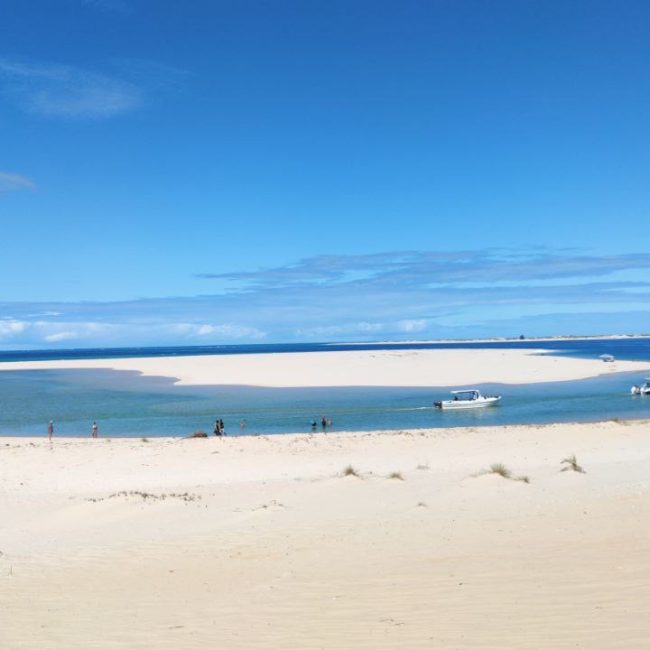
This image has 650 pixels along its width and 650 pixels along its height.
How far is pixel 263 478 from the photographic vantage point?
69.7 feet

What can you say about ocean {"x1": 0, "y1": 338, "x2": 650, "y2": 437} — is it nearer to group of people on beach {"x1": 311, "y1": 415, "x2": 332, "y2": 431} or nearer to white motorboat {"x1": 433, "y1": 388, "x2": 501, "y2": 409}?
group of people on beach {"x1": 311, "y1": 415, "x2": 332, "y2": 431}

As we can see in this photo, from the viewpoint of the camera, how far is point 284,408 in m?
44.5

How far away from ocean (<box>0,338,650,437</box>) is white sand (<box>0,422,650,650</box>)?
524 inches

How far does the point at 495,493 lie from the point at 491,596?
7.92 meters

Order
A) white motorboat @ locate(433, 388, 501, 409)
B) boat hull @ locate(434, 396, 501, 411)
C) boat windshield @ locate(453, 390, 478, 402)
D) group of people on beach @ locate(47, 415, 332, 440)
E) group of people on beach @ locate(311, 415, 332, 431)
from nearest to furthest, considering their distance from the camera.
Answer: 1. group of people on beach @ locate(47, 415, 332, 440)
2. group of people on beach @ locate(311, 415, 332, 431)
3. boat hull @ locate(434, 396, 501, 411)
4. white motorboat @ locate(433, 388, 501, 409)
5. boat windshield @ locate(453, 390, 478, 402)

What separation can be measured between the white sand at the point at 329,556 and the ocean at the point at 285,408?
1331cm

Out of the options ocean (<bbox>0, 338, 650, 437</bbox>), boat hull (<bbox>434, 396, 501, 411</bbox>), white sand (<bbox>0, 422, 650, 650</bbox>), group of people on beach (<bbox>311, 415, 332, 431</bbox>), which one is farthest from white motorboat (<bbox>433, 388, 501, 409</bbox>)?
white sand (<bbox>0, 422, 650, 650</bbox>)

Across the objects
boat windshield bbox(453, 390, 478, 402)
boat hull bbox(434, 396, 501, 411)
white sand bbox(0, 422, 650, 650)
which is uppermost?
boat windshield bbox(453, 390, 478, 402)

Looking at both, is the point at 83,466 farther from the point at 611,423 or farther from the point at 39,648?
the point at 611,423

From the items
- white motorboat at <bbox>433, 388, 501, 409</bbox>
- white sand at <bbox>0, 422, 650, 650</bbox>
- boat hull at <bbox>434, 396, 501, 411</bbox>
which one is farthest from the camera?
white motorboat at <bbox>433, 388, 501, 409</bbox>

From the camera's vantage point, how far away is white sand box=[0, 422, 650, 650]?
7828mm

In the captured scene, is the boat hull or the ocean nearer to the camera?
the ocean

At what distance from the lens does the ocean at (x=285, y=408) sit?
1457 inches

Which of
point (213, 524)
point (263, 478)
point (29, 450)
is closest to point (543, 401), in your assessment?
point (263, 478)
